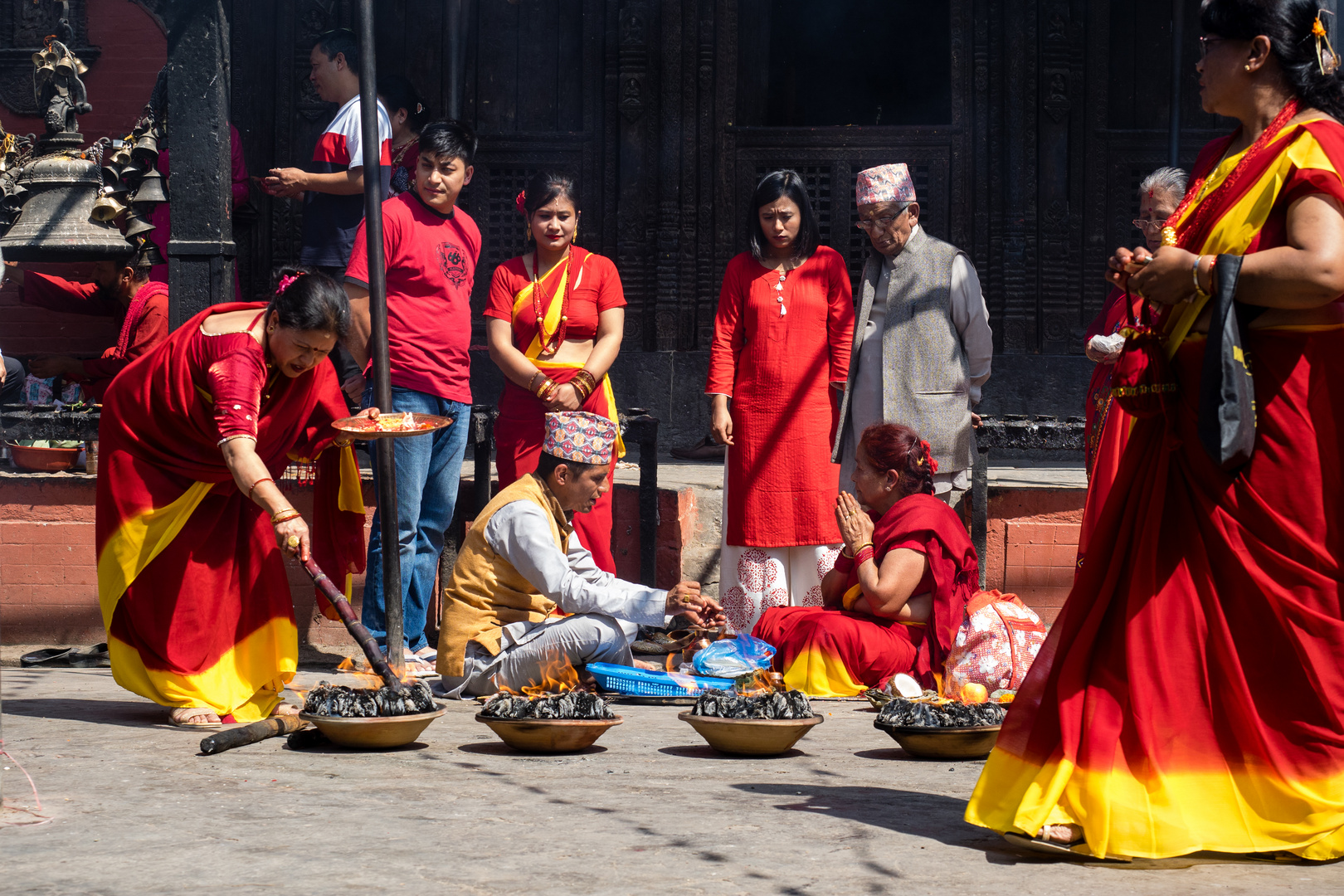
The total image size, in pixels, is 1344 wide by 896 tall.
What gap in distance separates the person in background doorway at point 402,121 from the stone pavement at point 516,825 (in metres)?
3.07

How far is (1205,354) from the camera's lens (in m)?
3.00

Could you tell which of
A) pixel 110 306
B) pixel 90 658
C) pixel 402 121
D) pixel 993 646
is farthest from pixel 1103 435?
pixel 110 306

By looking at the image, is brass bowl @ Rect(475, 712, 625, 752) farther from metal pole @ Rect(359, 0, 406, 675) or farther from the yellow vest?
metal pole @ Rect(359, 0, 406, 675)

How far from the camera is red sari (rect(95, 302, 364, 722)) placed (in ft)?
15.2

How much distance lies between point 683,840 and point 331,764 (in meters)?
1.29

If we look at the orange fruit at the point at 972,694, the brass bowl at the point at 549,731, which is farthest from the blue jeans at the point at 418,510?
the orange fruit at the point at 972,694

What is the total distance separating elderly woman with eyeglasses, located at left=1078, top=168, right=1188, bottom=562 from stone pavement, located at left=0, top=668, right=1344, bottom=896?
47.8 inches

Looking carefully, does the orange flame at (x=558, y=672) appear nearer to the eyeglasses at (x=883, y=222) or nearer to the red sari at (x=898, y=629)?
the red sari at (x=898, y=629)

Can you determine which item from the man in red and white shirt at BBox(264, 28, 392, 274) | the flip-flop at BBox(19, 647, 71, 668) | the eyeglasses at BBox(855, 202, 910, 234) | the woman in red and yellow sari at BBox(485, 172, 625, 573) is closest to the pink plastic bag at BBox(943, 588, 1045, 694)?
the woman in red and yellow sari at BBox(485, 172, 625, 573)

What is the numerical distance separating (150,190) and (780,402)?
3.06 m

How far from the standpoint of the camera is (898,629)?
5.24 m

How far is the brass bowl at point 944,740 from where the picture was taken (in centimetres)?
404

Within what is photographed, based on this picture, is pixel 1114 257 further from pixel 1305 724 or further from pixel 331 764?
pixel 331 764

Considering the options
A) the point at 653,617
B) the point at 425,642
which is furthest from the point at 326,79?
the point at 653,617
